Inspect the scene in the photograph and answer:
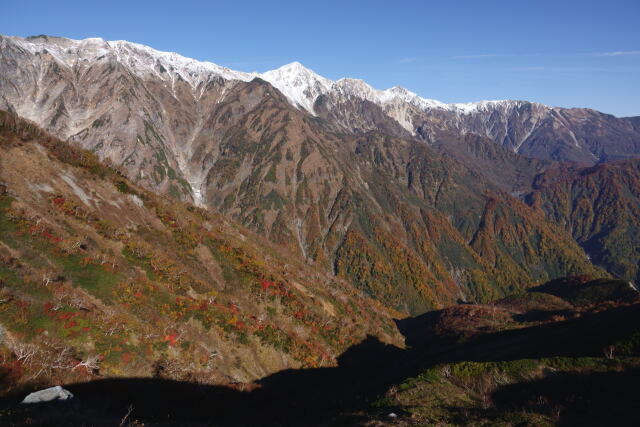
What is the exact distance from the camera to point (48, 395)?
68.7 ft

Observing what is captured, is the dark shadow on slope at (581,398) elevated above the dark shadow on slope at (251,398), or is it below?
above

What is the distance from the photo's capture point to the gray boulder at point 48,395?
20.2 metres

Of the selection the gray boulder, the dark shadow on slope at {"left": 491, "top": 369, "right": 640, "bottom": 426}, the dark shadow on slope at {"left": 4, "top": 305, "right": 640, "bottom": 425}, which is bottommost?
the dark shadow on slope at {"left": 4, "top": 305, "right": 640, "bottom": 425}

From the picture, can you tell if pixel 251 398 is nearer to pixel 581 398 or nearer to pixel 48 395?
pixel 48 395

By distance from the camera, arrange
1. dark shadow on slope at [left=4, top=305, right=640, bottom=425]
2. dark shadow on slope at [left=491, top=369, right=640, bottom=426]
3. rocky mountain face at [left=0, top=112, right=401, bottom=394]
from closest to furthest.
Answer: dark shadow on slope at [left=491, top=369, right=640, bottom=426]
dark shadow on slope at [left=4, top=305, right=640, bottom=425]
rocky mountain face at [left=0, top=112, right=401, bottom=394]

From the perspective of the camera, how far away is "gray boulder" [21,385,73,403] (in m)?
20.2

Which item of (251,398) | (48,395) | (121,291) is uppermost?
(121,291)

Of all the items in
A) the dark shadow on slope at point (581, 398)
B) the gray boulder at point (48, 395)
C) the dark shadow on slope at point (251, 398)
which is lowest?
the dark shadow on slope at point (251, 398)

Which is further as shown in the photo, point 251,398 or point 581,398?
point 251,398

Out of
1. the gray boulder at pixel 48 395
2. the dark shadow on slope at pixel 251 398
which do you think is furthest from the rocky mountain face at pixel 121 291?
the gray boulder at pixel 48 395

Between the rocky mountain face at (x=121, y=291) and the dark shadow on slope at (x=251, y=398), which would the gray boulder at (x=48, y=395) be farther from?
the rocky mountain face at (x=121, y=291)

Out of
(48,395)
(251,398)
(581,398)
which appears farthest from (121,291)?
(581,398)

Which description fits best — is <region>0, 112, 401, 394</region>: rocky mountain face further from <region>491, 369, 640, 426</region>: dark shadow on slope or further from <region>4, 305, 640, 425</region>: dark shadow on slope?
<region>491, 369, 640, 426</region>: dark shadow on slope

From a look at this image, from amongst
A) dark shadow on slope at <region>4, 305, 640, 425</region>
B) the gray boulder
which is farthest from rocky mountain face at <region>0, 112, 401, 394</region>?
the gray boulder
